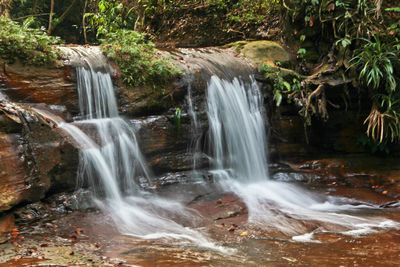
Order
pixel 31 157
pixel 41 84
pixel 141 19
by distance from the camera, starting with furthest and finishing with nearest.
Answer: pixel 141 19 < pixel 41 84 < pixel 31 157

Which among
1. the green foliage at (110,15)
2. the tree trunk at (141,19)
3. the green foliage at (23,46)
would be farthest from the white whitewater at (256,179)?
the green foliage at (110,15)

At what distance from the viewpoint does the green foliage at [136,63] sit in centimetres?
641

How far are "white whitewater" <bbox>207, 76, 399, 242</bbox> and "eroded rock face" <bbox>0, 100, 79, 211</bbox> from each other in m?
2.76

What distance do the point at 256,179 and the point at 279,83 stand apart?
7.07 ft

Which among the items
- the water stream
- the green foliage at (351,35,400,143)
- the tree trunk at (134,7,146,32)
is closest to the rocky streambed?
the water stream

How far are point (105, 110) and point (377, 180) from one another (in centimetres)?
527

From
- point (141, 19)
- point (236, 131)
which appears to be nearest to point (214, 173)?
point (236, 131)

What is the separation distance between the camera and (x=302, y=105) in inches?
285

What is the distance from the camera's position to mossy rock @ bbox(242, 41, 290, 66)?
814 cm

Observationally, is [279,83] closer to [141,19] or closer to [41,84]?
[41,84]

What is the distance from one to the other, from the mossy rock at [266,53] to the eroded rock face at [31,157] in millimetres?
4870

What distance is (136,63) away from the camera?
6480 mm

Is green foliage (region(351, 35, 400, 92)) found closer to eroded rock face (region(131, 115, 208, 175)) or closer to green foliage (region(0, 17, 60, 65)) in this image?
eroded rock face (region(131, 115, 208, 175))

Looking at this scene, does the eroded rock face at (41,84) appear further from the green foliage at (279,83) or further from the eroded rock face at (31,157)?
the green foliage at (279,83)
